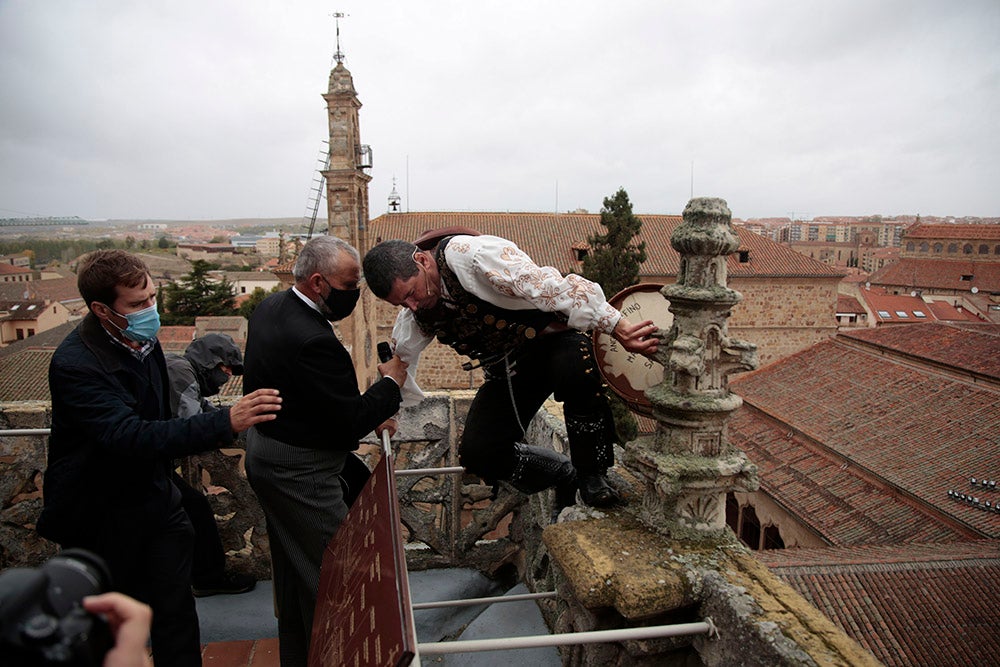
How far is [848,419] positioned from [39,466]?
58.1ft

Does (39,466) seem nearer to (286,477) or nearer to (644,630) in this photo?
(286,477)

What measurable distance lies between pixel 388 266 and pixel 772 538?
48.5 ft

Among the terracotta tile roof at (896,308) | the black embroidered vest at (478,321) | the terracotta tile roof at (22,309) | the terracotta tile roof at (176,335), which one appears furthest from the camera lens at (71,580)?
the terracotta tile roof at (22,309)

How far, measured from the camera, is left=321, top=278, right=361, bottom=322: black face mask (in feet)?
8.74

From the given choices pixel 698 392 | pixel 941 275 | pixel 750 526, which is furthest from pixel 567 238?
pixel 941 275

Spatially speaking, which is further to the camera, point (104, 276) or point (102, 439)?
point (104, 276)

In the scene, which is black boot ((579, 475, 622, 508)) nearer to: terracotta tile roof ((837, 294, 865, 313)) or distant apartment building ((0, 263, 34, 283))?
terracotta tile roof ((837, 294, 865, 313))

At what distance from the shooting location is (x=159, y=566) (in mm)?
2486

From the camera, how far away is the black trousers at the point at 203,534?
3.19 meters

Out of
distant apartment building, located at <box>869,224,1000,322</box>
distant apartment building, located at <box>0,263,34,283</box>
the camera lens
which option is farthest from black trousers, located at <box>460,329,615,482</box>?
distant apartment building, located at <box>0,263,34,283</box>

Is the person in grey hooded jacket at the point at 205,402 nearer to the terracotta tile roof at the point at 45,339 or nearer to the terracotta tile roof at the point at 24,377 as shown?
the terracotta tile roof at the point at 24,377

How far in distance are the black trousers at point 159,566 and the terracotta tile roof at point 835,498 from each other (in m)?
12.8

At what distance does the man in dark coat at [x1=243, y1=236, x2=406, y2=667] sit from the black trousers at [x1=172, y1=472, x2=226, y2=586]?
2.16ft

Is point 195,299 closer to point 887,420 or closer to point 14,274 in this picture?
point 14,274
